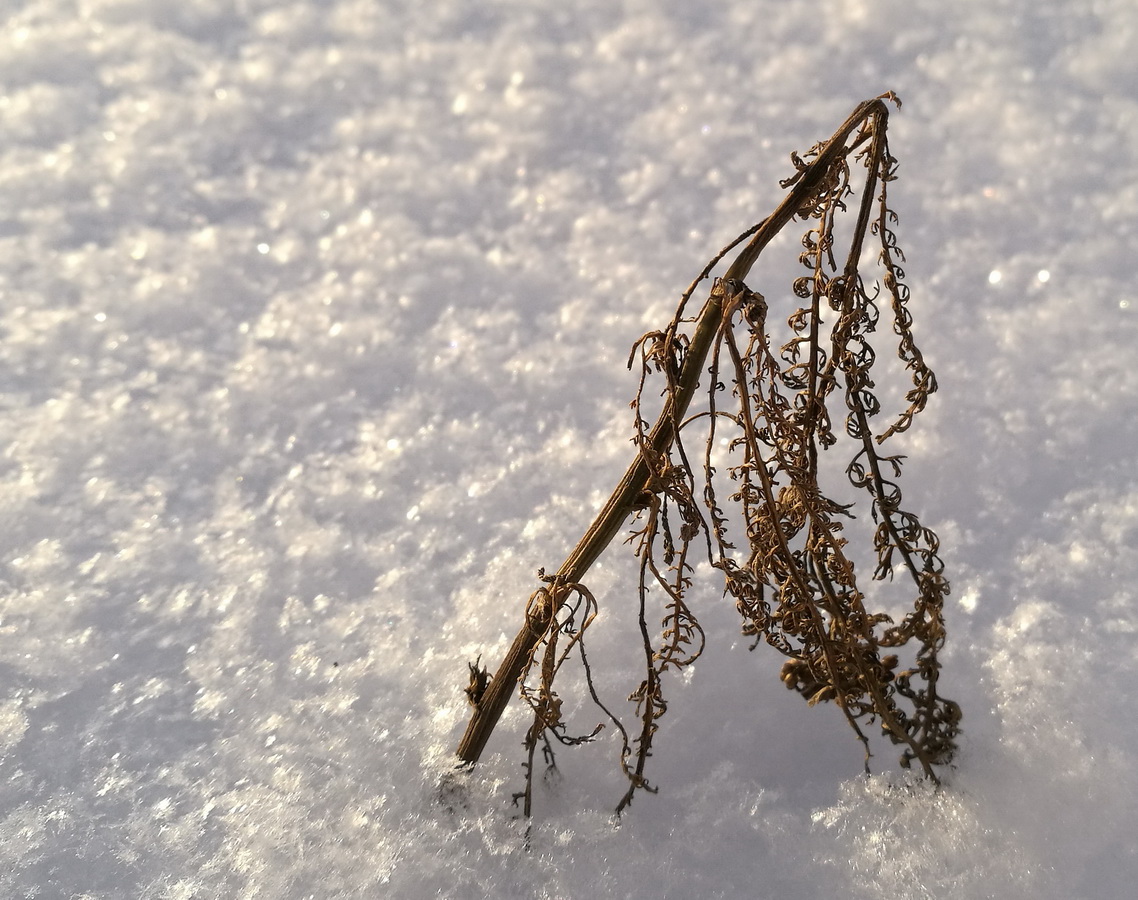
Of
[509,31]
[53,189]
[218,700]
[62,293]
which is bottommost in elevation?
[218,700]

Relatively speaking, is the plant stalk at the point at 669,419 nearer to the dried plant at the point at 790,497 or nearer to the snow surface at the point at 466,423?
the dried plant at the point at 790,497

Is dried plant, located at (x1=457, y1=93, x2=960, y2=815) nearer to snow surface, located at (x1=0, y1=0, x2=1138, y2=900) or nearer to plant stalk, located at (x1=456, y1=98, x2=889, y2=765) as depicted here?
plant stalk, located at (x1=456, y1=98, x2=889, y2=765)

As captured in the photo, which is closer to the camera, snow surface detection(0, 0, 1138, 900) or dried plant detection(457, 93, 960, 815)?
dried plant detection(457, 93, 960, 815)

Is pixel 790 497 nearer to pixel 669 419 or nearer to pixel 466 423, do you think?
pixel 669 419

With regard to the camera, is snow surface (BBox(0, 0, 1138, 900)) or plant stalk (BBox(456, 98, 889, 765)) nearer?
plant stalk (BBox(456, 98, 889, 765))

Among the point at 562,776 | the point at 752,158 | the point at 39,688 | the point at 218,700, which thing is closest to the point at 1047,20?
the point at 752,158

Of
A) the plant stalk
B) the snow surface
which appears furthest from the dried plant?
the snow surface

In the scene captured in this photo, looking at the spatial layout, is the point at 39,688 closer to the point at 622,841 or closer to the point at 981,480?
the point at 622,841


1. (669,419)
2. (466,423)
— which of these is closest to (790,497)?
(669,419)
